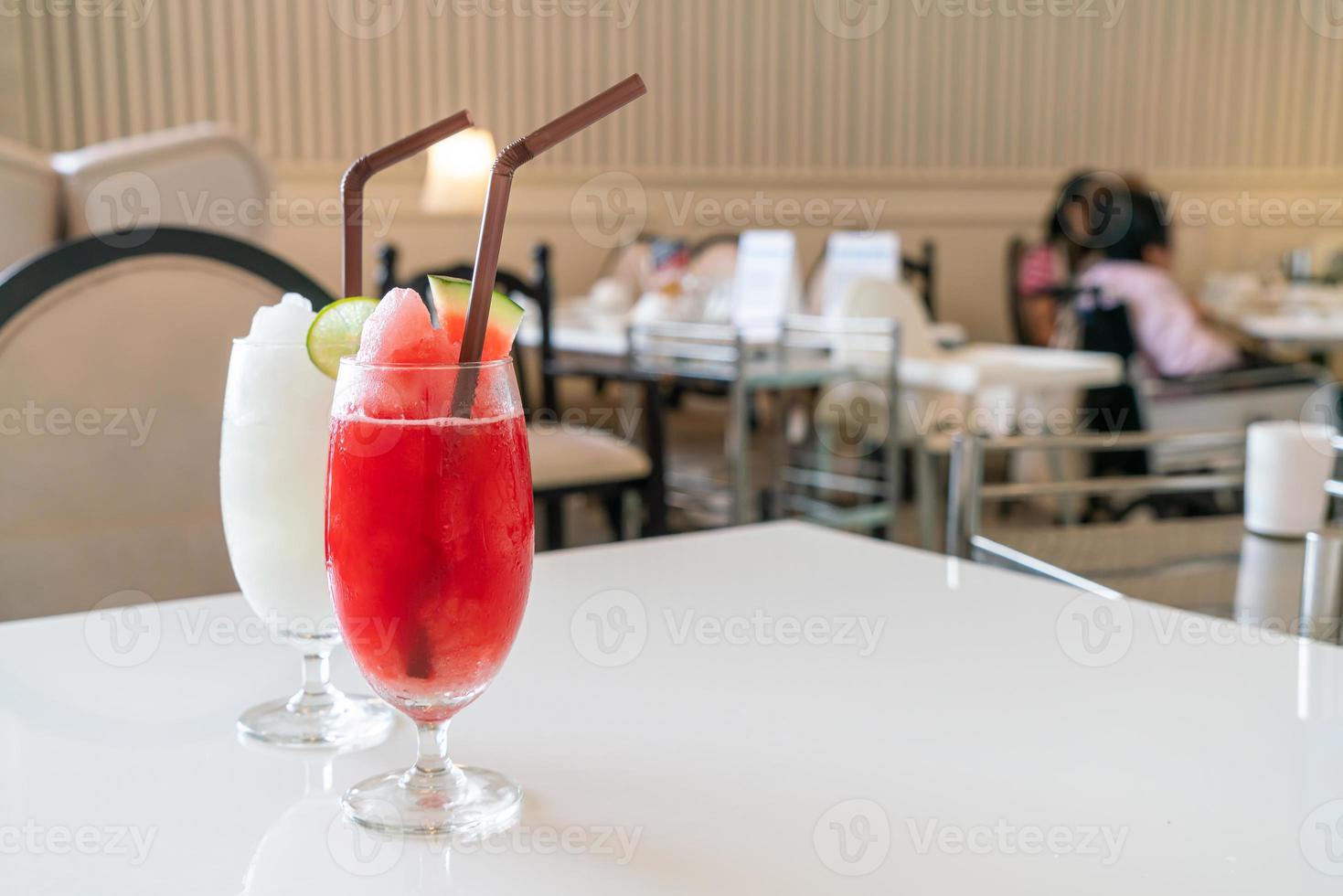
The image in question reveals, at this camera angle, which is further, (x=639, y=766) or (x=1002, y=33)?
(x=1002, y=33)

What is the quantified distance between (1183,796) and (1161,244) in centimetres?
417

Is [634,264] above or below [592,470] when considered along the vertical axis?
above

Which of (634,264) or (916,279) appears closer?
(634,264)

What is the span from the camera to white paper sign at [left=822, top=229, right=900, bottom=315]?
4.22m

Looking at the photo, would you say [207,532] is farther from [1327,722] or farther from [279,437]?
[1327,722]

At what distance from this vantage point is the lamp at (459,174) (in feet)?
16.2

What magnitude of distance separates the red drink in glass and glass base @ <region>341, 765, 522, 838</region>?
27 mm

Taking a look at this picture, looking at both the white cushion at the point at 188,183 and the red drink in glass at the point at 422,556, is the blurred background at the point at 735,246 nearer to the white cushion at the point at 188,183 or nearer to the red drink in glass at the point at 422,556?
the white cushion at the point at 188,183

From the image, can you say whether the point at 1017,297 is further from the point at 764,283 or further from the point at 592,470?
the point at 592,470

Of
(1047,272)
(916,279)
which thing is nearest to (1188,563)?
(1047,272)

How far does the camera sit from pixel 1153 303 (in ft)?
13.6

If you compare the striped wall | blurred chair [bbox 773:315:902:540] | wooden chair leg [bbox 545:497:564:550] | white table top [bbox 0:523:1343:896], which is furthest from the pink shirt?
white table top [bbox 0:523:1343:896]

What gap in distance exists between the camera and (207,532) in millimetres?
1401

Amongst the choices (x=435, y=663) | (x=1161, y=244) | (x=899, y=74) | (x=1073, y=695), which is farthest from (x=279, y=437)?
(x=899, y=74)
